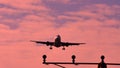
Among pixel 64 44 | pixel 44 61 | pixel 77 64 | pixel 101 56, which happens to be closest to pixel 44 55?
pixel 44 61

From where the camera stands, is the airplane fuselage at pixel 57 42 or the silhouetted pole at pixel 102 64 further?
the airplane fuselage at pixel 57 42

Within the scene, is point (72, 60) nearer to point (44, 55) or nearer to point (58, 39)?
point (44, 55)

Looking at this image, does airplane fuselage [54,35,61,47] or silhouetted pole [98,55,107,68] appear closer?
silhouetted pole [98,55,107,68]

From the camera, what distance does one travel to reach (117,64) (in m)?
26.2

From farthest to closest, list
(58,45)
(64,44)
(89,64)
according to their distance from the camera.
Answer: (64,44) → (58,45) → (89,64)

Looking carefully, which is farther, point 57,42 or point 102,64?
point 57,42

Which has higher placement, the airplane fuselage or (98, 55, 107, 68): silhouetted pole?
the airplane fuselage

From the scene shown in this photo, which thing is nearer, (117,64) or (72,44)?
(117,64)

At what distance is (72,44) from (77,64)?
9895 cm

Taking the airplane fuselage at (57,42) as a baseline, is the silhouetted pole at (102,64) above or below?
below

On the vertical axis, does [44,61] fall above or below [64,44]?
below

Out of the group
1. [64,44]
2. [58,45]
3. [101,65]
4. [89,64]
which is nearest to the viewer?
[101,65]

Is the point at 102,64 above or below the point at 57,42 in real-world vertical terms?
below

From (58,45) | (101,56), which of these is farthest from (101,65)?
(58,45)
